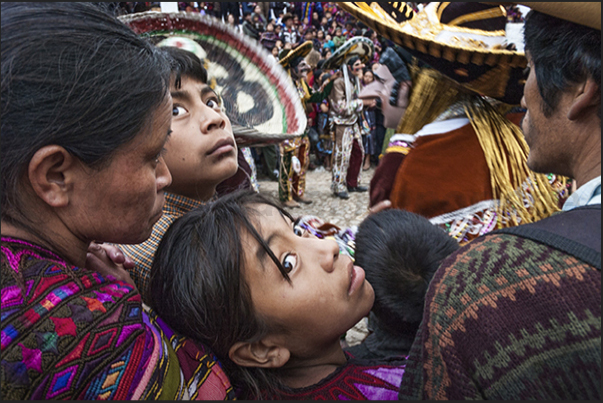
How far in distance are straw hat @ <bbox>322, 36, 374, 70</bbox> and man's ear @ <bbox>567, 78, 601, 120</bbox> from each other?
4.45 metres

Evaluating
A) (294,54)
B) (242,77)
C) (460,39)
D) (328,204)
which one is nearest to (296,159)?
(328,204)

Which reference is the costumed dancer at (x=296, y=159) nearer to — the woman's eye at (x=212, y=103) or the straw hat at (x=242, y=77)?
the straw hat at (x=242, y=77)

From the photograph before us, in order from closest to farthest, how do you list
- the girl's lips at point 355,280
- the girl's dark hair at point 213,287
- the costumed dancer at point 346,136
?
the girl's dark hair at point 213,287 < the girl's lips at point 355,280 < the costumed dancer at point 346,136

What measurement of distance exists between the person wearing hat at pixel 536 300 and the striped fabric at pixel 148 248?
876 millimetres

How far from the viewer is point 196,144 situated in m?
1.43

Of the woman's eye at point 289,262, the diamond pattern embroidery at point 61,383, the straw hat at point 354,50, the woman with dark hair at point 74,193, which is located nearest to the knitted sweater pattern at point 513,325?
the woman's eye at point 289,262

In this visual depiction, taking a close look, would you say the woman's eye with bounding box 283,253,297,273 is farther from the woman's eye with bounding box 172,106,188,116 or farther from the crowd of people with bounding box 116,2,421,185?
the crowd of people with bounding box 116,2,421,185

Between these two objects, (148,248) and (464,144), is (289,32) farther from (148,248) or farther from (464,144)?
(148,248)

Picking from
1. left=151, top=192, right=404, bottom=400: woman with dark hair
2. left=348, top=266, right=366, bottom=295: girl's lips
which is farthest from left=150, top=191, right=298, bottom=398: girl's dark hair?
left=348, top=266, right=366, bottom=295: girl's lips

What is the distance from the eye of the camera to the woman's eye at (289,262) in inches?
44.6

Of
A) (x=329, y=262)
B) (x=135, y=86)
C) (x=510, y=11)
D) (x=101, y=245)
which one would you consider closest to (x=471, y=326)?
(x=329, y=262)

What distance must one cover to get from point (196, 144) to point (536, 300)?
3.79ft

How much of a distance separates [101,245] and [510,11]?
36.7ft

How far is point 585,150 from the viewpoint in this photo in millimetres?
1027
